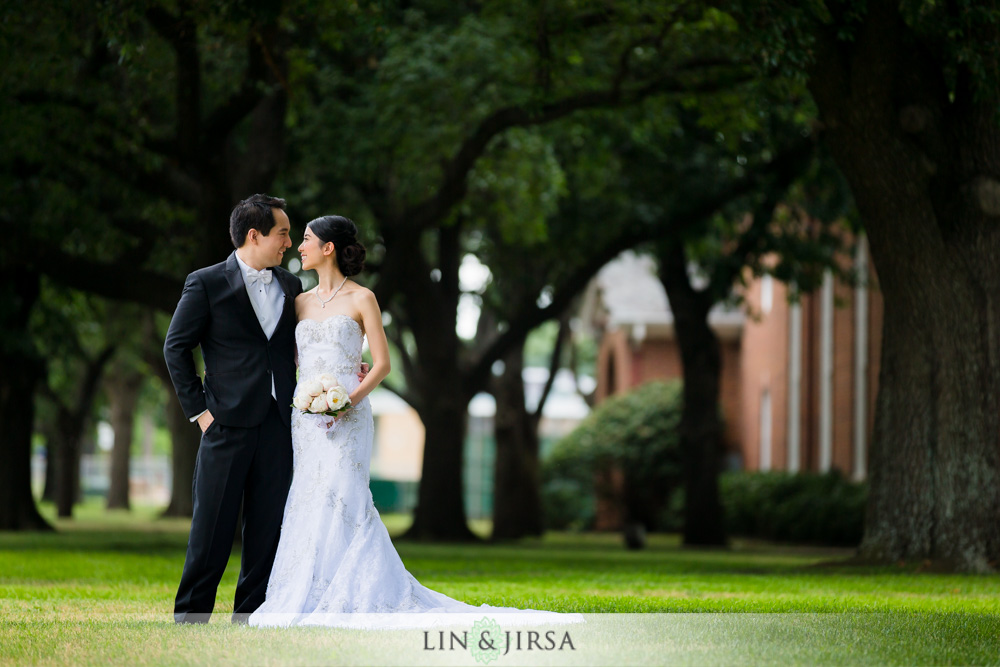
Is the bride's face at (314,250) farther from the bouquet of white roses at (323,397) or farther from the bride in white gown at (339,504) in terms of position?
the bouquet of white roses at (323,397)

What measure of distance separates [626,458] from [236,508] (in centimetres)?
2558

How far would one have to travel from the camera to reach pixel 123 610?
7.78 metres

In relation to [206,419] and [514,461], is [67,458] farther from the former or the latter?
[206,419]

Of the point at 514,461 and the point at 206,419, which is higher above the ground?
the point at 206,419

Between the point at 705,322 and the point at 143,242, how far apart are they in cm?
1024

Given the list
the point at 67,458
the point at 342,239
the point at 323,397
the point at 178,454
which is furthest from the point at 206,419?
the point at 67,458

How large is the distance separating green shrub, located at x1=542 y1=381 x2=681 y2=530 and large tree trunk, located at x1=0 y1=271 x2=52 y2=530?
1507 centimetres

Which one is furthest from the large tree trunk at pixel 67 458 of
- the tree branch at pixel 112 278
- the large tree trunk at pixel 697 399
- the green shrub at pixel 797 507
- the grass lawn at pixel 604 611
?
the grass lawn at pixel 604 611

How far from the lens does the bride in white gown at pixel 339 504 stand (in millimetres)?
6457

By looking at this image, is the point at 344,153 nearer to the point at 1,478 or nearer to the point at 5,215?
the point at 5,215

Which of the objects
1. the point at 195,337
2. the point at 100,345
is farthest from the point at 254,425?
the point at 100,345

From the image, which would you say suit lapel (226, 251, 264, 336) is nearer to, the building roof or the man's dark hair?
the man's dark hair

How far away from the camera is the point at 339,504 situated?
21.9 ft

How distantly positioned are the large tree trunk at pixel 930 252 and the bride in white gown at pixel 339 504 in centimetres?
630
